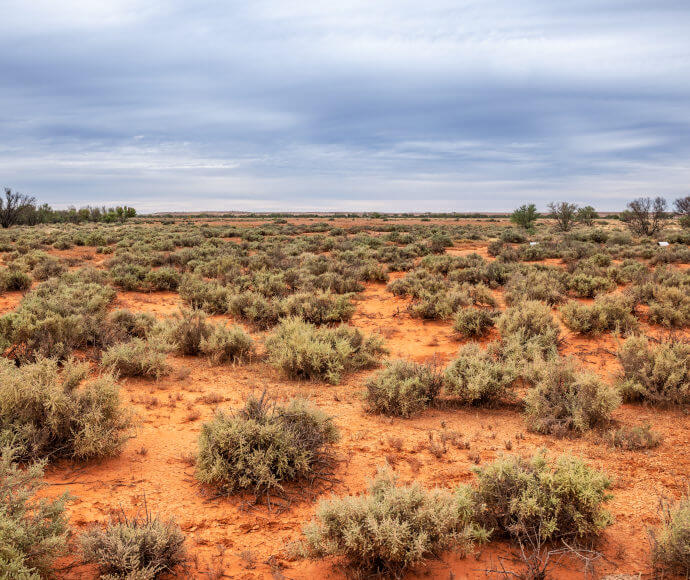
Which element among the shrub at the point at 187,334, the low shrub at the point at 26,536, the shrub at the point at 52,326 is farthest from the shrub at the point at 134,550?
the shrub at the point at 187,334

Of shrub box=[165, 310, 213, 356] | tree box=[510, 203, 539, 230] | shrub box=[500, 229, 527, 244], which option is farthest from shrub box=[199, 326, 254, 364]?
tree box=[510, 203, 539, 230]

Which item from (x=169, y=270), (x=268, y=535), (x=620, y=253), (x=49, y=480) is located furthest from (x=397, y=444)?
(x=620, y=253)

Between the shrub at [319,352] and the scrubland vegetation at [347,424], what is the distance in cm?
5

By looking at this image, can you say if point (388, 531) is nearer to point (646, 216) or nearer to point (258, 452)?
point (258, 452)

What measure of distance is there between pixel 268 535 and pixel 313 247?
20.1 m

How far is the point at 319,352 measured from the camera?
748cm

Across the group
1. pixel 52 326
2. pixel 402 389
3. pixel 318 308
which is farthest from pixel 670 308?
pixel 52 326

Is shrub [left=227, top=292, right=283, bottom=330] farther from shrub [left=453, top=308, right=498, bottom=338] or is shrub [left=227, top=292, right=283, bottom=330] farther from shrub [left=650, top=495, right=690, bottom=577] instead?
shrub [left=650, top=495, right=690, bottom=577]

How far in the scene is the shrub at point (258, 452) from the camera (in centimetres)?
407

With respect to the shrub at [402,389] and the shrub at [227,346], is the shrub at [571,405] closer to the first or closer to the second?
the shrub at [402,389]

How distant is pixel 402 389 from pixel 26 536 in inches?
166

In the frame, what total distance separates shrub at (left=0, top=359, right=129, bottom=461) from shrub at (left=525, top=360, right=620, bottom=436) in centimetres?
478

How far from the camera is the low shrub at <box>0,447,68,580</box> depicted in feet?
8.22

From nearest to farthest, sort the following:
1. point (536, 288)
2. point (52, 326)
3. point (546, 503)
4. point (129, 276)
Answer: point (546, 503) < point (52, 326) < point (536, 288) < point (129, 276)
